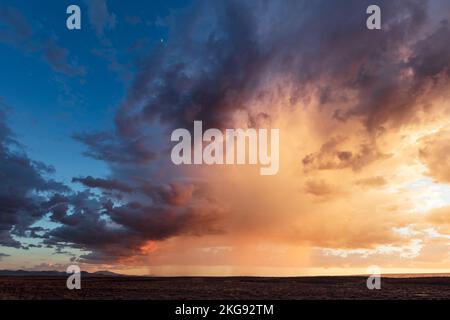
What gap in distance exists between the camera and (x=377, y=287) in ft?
243
